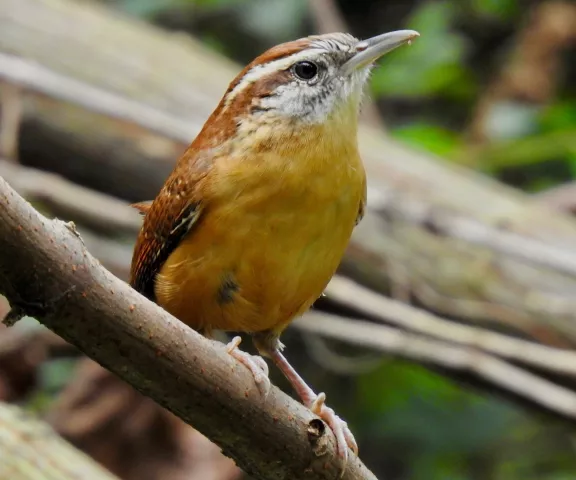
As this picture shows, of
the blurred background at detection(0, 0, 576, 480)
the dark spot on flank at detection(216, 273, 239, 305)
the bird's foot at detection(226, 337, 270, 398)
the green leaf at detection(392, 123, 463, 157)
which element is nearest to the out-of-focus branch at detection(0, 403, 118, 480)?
the blurred background at detection(0, 0, 576, 480)

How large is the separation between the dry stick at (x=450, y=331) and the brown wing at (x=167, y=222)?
58.4 inches

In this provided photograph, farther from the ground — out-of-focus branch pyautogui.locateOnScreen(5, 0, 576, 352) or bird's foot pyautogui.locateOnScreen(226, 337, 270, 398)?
bird's foot pyautogui.locateOnScreen(226, 337, 270, 398)

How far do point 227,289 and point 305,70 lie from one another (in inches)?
25.8

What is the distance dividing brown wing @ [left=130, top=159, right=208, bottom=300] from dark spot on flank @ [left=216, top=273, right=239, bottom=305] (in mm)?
175

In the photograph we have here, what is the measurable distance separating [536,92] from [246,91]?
3.54 metres

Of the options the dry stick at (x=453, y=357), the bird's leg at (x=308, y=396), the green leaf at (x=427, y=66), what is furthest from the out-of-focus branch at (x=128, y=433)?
the green leaf at (x=427, y=66)

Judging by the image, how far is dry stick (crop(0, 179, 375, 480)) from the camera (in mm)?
1594

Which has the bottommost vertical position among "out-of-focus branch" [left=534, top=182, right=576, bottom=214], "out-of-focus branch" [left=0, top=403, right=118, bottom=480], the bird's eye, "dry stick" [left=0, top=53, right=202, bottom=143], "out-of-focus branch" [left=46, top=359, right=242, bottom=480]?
"out-of-focus branch" [left=46, top=359, right=242, bottom=480]

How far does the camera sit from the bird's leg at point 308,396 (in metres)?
2.30

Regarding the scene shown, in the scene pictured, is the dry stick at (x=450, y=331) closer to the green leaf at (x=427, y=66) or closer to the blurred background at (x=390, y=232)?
the blurred background at (x=390, y=232)

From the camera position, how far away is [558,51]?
589 centimetres

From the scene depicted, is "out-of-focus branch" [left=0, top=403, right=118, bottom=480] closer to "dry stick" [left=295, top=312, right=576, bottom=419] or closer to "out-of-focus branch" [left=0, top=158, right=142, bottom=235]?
"out-of-focus branch" [left=0, top=158, right=142, bottom=235]

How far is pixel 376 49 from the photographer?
2.65 metres

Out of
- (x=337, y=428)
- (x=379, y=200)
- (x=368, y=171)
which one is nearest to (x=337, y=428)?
(x=337, y=428)
